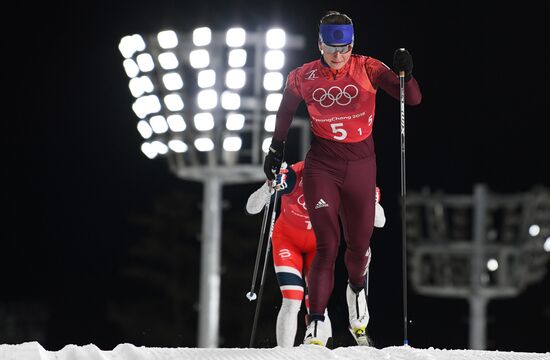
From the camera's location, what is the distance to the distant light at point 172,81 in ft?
59.2

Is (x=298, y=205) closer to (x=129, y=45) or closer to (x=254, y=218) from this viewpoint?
(x=129, y=45)

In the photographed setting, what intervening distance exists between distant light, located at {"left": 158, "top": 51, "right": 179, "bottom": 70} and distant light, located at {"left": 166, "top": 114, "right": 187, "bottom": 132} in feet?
2.51

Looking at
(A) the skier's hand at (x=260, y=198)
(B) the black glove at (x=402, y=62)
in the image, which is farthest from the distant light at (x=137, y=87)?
(B) the black glove at (x=402, y=62)

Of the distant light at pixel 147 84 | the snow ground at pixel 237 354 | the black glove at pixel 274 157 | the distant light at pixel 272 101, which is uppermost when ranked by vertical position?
the distant light at pixel 147 84

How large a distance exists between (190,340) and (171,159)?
1711 cm

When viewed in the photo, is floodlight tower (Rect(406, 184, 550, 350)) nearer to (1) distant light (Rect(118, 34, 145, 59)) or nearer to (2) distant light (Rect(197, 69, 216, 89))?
(2) distant light (Rect(197, 69, 216, 89))

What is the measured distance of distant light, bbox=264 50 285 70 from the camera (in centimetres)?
1673

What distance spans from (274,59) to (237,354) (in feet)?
39.4

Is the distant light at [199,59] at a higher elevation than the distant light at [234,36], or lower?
lower

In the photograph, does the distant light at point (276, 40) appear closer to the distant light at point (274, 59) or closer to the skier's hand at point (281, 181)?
the distant light at point (274, 59)

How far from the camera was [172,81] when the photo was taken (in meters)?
18.1

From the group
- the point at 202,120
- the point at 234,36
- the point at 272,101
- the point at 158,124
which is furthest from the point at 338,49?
the point at 158,124

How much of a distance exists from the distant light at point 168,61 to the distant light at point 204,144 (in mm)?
1216

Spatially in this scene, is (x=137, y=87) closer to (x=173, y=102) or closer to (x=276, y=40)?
(x=173, y=102)
